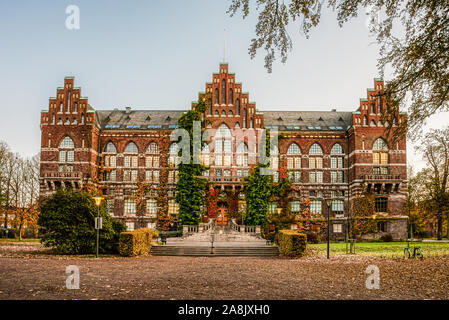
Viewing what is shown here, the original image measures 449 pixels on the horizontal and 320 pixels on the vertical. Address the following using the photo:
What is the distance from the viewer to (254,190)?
4269 cm

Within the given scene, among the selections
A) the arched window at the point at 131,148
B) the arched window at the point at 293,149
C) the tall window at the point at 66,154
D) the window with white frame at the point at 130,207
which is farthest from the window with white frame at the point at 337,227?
the tall window at the point at 66,154

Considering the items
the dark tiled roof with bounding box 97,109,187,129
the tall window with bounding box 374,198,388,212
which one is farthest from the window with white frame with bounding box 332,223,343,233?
the dark tiled roof with bounding box 97,109,187,129

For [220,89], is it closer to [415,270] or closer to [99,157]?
[99,157]

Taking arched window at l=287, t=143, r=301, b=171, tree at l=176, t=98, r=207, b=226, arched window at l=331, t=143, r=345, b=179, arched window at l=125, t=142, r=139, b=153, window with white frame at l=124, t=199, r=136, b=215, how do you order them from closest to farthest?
1. tree at l=176, t=98, r=207, b=226
2. window with white frame at l=124, t=199, r=136, b=215
3. arched window at l=331, t=143, r=345, b=179
4. arched window at l=287, t=143, r=301, b=171
5. arched window at l=125, t=142, r=139, b=153

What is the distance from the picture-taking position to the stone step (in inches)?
989

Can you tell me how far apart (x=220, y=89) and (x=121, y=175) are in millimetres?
16381

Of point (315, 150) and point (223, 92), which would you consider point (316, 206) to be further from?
point (223, 92)

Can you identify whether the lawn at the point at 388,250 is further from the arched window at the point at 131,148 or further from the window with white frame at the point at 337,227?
the arched window at the point at 131,148

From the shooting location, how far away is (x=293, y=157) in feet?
162

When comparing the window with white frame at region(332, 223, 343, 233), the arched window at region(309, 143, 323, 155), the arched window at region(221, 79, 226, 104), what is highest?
the arched window at region(221, 79, 226, 104)

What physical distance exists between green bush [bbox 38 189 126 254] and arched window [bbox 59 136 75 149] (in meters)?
25.9

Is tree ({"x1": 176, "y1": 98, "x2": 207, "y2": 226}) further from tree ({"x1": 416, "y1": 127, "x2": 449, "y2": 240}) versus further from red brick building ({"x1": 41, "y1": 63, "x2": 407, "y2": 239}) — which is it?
tree ({"x1": 416, "y1": 127, "x2": 449, "y2": 240})

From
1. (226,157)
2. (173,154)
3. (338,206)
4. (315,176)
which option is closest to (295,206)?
(315,176)
